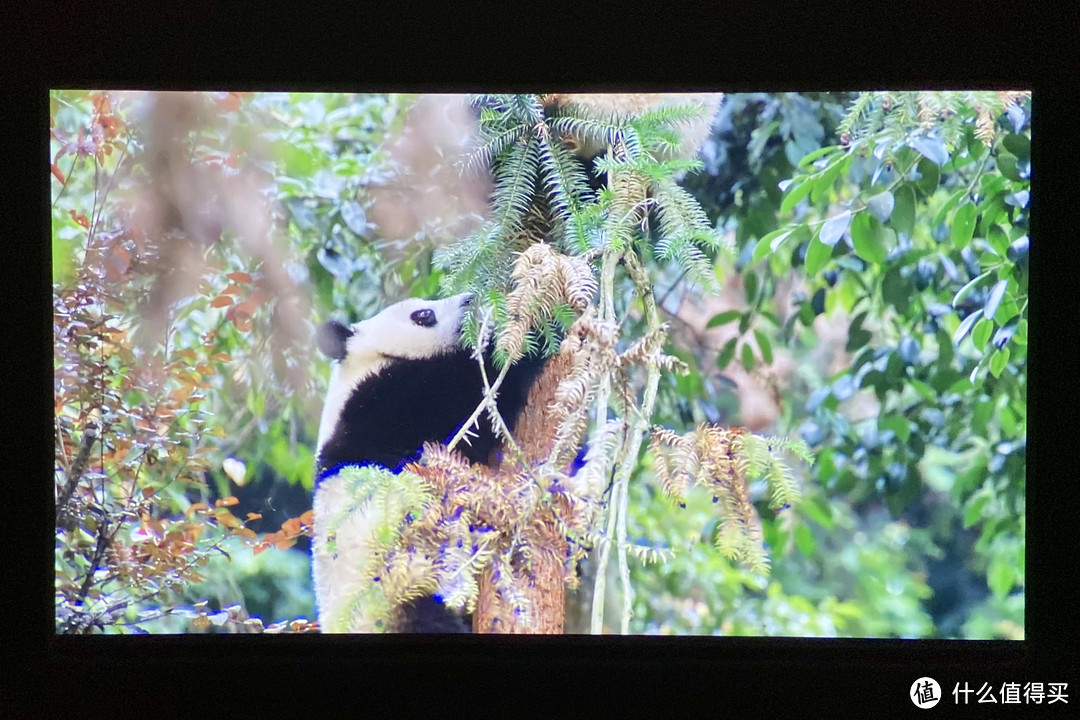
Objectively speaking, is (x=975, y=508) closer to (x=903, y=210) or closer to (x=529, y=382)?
(x=903, y=210)

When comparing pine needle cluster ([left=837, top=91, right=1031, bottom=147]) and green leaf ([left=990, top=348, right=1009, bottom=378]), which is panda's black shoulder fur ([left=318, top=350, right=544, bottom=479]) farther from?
green leaf ([left=990, top=348, right=1009, bottom=378])

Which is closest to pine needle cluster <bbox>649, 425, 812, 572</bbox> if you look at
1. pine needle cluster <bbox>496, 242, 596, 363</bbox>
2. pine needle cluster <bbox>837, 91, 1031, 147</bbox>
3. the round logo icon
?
pine needle cluster <bbox>496, 242, 596, 363</bbox>

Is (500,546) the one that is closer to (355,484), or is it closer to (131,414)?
(355,484)

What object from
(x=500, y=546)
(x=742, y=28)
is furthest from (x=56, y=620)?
(x=742, y=28)

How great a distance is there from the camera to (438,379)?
8.82ft

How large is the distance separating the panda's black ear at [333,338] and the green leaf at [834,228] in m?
1.10

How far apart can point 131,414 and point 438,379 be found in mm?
713

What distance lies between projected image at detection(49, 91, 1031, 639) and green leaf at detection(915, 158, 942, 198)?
1 cm

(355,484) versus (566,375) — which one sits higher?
(566,375)

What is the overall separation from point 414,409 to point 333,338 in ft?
0.80

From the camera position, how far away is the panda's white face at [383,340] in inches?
106

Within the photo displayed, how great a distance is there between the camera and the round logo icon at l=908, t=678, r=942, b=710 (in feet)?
9.01

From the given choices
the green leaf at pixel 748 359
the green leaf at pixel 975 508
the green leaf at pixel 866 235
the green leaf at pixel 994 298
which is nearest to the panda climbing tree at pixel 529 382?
the green leaf at pixel 748 359

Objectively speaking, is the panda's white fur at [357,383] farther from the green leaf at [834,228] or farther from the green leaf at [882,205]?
the green leaf at [882,205]
